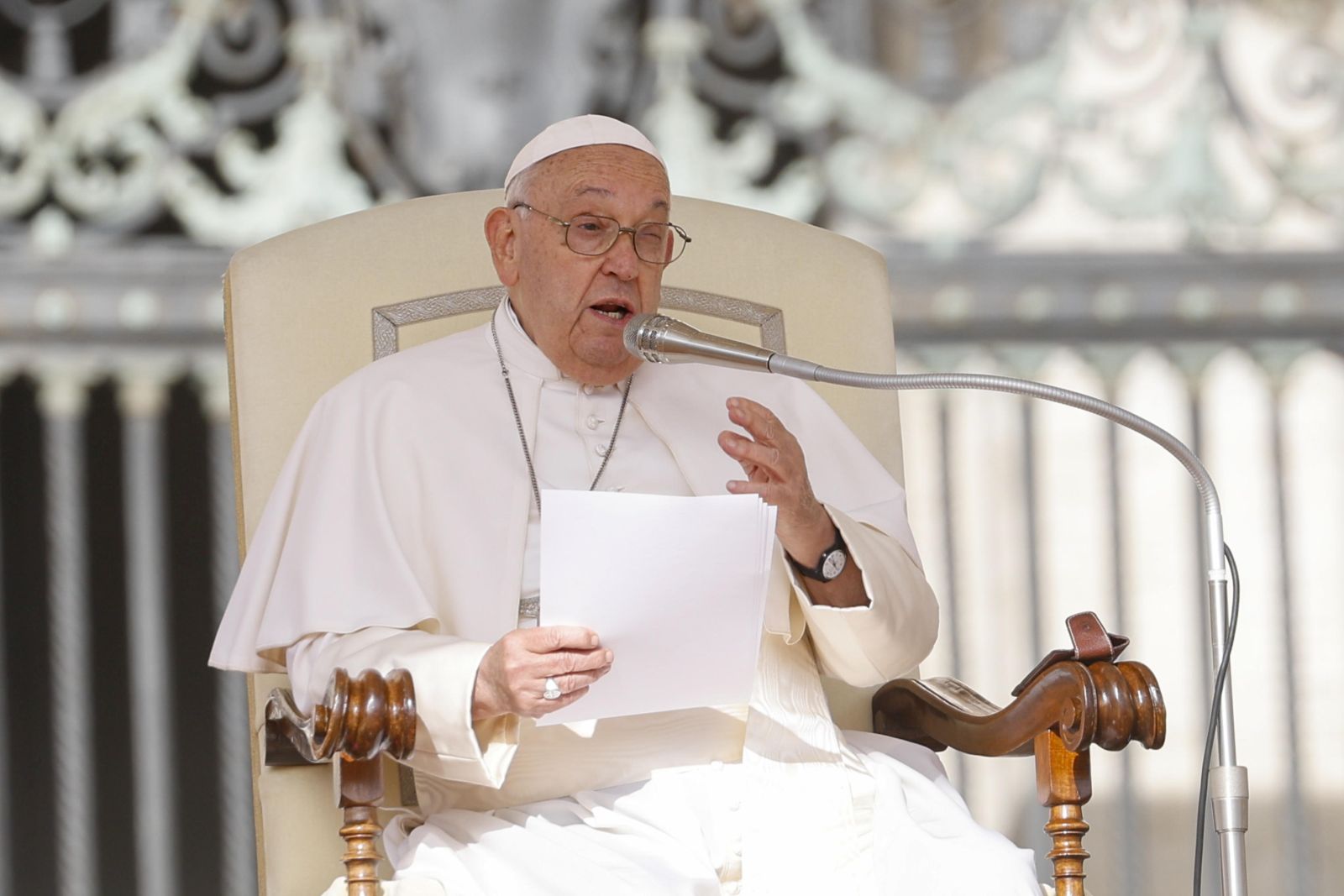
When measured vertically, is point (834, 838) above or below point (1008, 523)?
below

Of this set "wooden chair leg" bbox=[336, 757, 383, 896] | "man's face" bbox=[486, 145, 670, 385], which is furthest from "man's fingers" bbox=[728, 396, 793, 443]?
"wooden chair leg" bbox=[336, 757, 383, 896]

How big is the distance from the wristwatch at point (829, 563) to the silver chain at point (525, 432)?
0.39 m

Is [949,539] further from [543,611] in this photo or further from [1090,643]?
[543,611]

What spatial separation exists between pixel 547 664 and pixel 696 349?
16.4 inches

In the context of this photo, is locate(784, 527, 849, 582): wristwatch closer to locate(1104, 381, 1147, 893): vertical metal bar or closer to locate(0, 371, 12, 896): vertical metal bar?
locate(1104, 381, 1147, 893): vertical metal bar

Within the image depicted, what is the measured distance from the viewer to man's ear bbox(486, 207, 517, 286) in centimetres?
294

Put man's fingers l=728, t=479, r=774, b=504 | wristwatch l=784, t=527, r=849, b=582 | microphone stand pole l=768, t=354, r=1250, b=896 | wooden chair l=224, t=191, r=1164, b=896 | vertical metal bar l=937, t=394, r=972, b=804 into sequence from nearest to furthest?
microphone stand pole l=768, t=354, r=1250, b=896, wooden chair l=224, t=191, r=1164, b=896, man's fingers l=728, t=479, r=774, b=504, wristwatch l=784, t=527, r=849, b=582, vertical metal bar l=937, t=394, r=972, b=804

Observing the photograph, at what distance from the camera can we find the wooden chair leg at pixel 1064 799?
235 cm

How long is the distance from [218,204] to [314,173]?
23 centimetres

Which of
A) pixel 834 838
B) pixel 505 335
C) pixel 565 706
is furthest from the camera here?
pixel 505 335

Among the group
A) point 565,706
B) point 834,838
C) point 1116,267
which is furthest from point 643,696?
point 1116,267

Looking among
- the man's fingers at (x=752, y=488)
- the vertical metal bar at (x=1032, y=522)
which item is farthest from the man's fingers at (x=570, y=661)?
the vertical metal bar at (x=1032, y=522)

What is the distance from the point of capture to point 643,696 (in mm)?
2344

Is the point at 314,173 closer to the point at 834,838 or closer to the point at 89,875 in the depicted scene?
the point at 89,875
